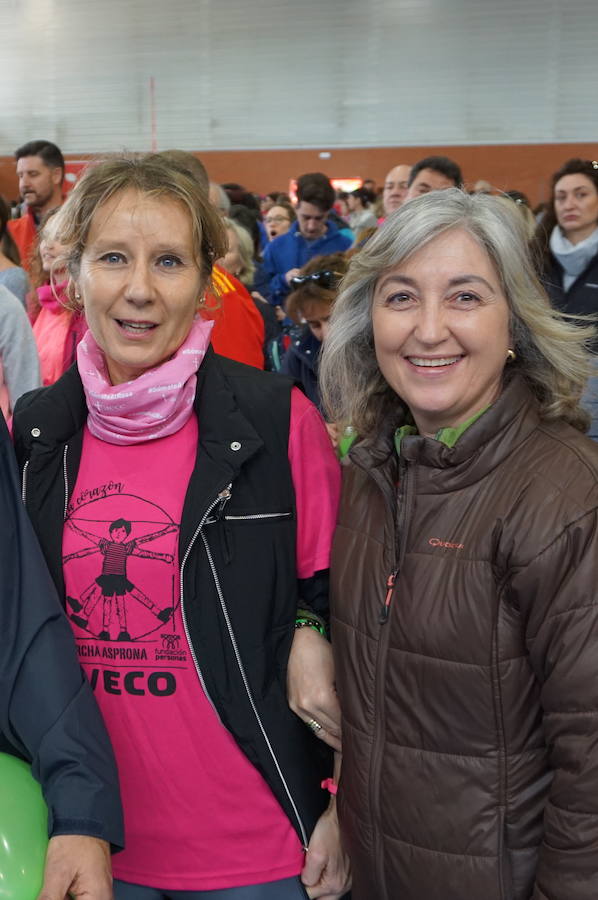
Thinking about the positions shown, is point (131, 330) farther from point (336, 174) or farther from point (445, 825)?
point (336, 174)

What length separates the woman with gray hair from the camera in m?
1.27

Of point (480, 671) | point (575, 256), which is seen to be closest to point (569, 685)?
point (480, 671)

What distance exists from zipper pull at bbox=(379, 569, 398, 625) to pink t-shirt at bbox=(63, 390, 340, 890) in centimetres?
23

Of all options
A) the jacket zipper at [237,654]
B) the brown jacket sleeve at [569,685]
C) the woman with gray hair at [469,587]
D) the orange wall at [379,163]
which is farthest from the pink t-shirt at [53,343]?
the orange wall at [379,163]

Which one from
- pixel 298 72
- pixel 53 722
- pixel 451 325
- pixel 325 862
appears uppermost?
pixel 298 72

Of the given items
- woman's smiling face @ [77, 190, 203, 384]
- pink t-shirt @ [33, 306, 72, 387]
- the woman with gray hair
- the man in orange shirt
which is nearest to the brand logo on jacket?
the woman with gray hair

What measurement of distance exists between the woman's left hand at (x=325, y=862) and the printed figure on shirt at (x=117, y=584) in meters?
0.50

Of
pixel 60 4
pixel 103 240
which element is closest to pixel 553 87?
pixel 60 4

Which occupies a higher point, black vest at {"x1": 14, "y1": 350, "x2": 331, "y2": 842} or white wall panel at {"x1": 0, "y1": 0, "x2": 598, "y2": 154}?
white wall panel at {"x1": 0, "y1": 0, "x2": 598, "y2": 154}

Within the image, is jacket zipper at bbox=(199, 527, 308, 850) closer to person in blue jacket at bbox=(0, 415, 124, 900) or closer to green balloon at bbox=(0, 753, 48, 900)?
person in blue jacket at bbox=(0, 415, 124, 900)

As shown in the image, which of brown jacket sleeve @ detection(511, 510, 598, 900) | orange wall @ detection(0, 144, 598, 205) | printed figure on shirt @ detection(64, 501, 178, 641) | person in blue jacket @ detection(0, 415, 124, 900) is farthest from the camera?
orange wall @ detection(0, 144, 598, 205)

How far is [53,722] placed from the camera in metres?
1.42

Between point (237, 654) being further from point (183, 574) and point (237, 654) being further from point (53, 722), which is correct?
point (53, 722)

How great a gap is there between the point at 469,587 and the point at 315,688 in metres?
0.42
